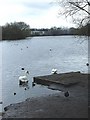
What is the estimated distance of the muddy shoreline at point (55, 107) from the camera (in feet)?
45.8

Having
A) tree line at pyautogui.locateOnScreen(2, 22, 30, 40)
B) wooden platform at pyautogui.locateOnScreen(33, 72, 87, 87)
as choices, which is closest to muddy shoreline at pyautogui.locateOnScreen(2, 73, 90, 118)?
wooden platform at pyautogui.locateOnScreen(33, 72, 87, 87)

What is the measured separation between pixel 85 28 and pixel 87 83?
3457 mm

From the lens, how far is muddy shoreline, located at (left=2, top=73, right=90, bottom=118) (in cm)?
1395

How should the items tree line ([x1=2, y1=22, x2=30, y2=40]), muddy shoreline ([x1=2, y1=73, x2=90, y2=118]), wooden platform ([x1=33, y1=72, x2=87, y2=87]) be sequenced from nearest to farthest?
1. muddy shoreline ([x1=2, y1=73, x2=90, y2=118])
2. wooden platform ([x1=33, y1=72, x2=87, y2=87])
3. tree line ([x1=2, y1=22, x2=30, y2=40])

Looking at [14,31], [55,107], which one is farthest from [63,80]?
[14,31]

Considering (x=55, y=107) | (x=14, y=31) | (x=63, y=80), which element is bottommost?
(x=55, y=107)

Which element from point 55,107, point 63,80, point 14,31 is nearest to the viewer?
point 55,107

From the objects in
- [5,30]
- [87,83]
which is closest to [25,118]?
[87,83]

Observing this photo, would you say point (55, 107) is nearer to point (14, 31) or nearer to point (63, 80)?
point (63, 80)

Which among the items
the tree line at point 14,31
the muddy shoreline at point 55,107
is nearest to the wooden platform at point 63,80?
the muddy shoreline at point 55,107

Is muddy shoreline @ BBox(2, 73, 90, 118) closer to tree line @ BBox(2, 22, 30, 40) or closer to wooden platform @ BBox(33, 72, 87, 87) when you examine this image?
wooden platform @ BBox(33, 72, 87, 87)

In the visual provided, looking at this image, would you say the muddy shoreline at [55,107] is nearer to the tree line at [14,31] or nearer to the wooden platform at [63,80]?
the wooden platform at [63,80]

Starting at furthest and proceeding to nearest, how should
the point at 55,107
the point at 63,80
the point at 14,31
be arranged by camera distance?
1. the point at 14,31
2. the point at 63,80
3. the point at 55,107

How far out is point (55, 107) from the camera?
15.3 metres
